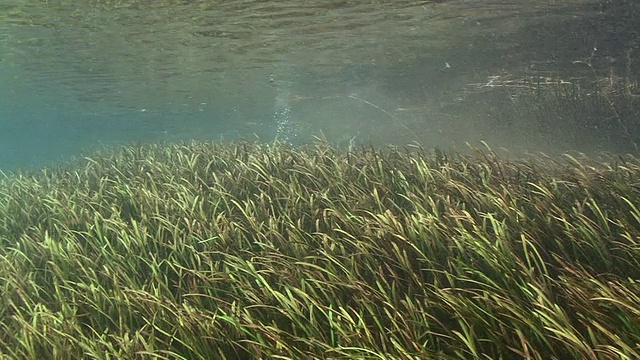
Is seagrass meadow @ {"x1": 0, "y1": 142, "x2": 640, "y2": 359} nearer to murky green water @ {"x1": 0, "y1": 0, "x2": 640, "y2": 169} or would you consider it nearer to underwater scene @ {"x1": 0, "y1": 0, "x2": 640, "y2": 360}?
underwater scene @ {"x1": 0, "y1": 0, "x2": 640, "y2": 360}

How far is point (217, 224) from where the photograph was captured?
6.54m

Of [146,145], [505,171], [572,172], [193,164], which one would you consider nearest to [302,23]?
[146,145]

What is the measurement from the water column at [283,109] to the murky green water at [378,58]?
0.63 meters

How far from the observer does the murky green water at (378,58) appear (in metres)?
15.4

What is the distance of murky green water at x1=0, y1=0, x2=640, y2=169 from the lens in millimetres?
15406

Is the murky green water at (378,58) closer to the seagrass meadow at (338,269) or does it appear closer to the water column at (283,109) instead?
the water column at (283,109)

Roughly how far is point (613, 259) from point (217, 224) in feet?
16.6

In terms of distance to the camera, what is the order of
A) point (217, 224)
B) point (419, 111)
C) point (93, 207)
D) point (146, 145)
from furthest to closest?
point (419, 111), point (146, 145), point (93, 207), point (217, 224)

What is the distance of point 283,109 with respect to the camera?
53.7 meters

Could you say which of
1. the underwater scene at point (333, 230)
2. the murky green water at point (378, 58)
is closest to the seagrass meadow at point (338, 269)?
the underwater scene at point (333, 230)

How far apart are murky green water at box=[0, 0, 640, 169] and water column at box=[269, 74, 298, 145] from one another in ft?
2.08

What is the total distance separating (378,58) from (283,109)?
28.7 m

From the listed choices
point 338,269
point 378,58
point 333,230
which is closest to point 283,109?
point 378,58

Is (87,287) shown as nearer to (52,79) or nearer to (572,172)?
(572,172)
